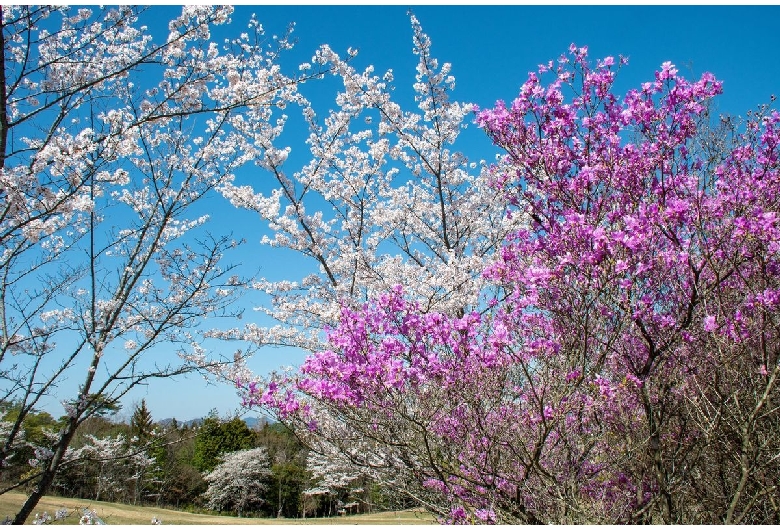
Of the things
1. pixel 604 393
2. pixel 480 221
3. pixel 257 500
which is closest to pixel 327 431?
pixel 604 393

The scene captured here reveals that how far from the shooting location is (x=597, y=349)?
3.72 meters

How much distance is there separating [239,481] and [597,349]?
3550 cm

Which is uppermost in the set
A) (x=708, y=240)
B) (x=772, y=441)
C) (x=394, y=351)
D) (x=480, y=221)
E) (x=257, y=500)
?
(x=480, y=221)

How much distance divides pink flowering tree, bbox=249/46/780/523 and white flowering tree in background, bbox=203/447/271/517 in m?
34.3

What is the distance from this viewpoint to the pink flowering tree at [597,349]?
10.8 ft

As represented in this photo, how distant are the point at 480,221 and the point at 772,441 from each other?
16.3 feet

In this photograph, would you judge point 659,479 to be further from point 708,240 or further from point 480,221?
point 480,221

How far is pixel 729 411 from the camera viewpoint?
3365 mm

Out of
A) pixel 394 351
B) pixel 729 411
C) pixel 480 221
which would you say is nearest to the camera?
pixel 729 411

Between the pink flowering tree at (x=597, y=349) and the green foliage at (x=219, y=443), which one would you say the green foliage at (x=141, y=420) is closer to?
the green foliage at (x=219, y=443)

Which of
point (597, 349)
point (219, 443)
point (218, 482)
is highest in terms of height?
point (597, 349)

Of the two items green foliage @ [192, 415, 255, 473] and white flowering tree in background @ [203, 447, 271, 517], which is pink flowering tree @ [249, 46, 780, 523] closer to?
white flowering tree in background @ [203, 447, 271, 517]

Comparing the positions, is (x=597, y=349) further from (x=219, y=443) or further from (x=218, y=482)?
(x=219, y=443)

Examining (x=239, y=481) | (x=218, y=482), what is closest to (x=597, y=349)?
(x=239, y=481)
